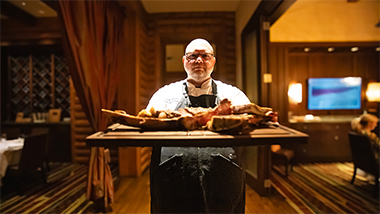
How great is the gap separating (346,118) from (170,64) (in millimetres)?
3776

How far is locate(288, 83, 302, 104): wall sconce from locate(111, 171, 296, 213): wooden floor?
6.60 feet

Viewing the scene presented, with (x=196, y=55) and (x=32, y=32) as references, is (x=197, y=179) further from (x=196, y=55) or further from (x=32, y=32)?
(x=32, y=32)

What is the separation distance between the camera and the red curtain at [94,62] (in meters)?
1.96

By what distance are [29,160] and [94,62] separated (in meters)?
1.72

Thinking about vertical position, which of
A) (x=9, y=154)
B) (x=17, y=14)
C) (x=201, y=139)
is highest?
(x=17, y=14)

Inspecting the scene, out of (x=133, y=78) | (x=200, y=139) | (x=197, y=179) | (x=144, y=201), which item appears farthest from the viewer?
(x=133, y=78)

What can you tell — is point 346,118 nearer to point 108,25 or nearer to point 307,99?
point 307,99

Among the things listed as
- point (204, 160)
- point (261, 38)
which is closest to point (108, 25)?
point (261, 38)

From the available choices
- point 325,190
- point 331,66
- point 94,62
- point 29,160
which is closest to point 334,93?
point 331,66

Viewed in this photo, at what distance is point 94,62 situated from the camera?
224cm

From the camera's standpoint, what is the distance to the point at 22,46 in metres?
4.25

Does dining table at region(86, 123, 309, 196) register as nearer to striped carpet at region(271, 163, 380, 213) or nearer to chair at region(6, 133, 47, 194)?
striped carpet at region(271, 163, 380, 213)

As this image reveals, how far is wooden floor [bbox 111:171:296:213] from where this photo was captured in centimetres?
226

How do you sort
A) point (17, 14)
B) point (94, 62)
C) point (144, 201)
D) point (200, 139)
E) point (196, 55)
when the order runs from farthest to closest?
1. point (17, 14)
2. point (144, 201)
3. point (94, 62)
4. point (196, 55)
5. point (200, 139)
